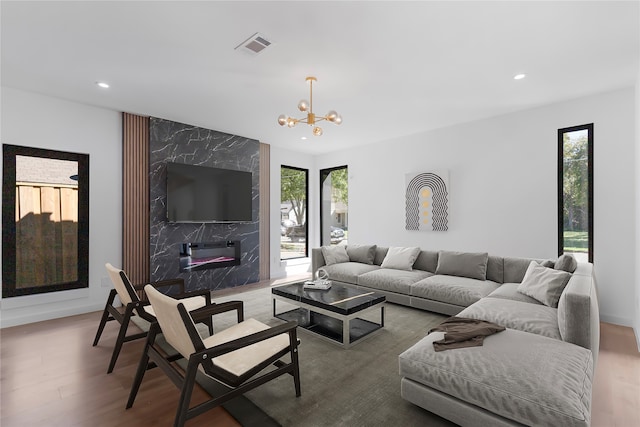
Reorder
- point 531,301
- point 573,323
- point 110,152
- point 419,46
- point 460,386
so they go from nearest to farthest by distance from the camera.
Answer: point 460,386 → point 573,323 → point 419,46 → point 531,301 → point 110,152

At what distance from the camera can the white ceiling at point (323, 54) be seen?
2.26 meters

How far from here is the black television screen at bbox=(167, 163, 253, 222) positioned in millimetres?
4812

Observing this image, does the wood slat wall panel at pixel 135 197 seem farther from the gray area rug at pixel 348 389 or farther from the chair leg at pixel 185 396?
the chair leg at pixel 185 396

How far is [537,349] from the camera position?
6.32 ft

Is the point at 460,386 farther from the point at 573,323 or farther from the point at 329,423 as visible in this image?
the point at 573,323

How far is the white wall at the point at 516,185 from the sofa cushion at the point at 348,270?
3.56 ft

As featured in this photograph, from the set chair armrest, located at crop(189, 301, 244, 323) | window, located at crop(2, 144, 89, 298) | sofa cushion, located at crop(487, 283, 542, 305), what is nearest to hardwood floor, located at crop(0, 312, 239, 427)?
chair armrest, located at crop(189, 301, 244, 323)

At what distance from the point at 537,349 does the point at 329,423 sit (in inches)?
55.2

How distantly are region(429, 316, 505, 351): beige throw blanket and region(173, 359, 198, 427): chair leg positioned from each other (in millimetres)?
1501

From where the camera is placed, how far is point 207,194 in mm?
5188

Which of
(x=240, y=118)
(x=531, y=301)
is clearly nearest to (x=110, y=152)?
(x=240, y=118)

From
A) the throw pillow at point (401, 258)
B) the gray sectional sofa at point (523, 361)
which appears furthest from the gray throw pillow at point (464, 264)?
the gray sectional sofa at point (523, 361)

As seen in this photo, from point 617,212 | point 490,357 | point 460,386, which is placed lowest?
point 460,386

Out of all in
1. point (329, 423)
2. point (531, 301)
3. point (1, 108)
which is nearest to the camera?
point (329, 423)
